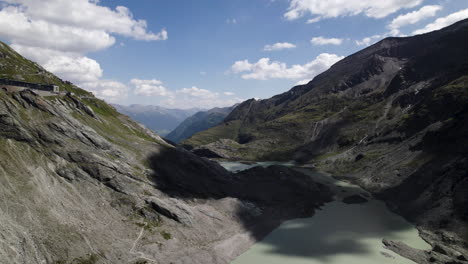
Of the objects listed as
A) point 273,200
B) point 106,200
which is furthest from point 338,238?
point 106,200

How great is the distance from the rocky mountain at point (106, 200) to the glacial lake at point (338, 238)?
4746mm

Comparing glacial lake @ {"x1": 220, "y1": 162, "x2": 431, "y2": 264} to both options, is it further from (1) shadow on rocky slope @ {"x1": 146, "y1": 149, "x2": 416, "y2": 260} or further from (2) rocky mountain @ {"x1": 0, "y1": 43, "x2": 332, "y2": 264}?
(2) rocky mountain @ {"x1": 0, "y1": 43, "x2": 332, "y2": 264}

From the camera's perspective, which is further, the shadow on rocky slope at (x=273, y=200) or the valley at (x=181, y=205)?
the shadow on rocky slope at (x=273, y=200)

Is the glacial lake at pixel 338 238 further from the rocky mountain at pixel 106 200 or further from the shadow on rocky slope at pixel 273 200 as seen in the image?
the rocky mountain at pixel 106 200

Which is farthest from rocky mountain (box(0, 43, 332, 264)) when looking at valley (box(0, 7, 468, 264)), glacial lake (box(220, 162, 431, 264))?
glacial lake (box(220, 162, 431, 264))

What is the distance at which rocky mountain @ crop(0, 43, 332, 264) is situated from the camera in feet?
184

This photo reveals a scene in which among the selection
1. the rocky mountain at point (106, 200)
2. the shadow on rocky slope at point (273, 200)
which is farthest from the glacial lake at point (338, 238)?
the rocky mountain at point (106, 200)

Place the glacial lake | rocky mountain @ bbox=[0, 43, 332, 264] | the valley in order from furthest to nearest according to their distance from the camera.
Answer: the glacial lake, the valley, rocky mountain @ bbox=[0, 43, 332, 264]

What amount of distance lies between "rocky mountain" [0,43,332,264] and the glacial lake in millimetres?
4746

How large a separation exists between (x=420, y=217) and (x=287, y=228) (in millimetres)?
44913

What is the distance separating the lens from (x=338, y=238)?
86188mm

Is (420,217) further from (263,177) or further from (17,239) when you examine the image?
(17,239)

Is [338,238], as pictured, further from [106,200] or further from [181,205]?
[106,200]

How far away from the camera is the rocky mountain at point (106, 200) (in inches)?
2207
